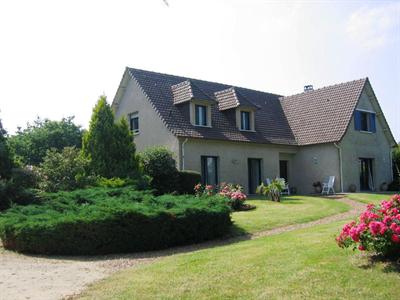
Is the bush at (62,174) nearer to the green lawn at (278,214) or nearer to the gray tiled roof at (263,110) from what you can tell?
the green lawn at (278,214)

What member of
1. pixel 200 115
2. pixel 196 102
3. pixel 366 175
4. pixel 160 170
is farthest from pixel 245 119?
pixel 366 175

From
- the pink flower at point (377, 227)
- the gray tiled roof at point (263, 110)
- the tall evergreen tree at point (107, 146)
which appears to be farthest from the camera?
the gray tiled roof at point (263, 110)

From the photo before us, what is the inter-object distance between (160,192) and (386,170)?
19.1 meters

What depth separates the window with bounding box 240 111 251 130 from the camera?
28869 mm

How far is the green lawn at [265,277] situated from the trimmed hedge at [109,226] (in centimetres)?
216

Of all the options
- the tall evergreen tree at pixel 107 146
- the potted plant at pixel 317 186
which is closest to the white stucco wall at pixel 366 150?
the potted plant at pixel 317 186

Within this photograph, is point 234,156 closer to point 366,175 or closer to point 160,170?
point 160,170

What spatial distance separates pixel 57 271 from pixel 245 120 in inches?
815

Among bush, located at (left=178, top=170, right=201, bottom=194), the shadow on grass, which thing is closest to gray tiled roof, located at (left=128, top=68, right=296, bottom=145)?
bush, located at (left=178, top=170, right=201, bottom=194)

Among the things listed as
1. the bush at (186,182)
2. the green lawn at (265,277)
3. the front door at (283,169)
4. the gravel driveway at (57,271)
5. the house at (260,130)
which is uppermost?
the house at (260,130)

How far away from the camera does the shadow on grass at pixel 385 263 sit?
7.97 m

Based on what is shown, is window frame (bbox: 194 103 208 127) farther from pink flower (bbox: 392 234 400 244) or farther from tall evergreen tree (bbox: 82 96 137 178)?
pink flower (bbox: 392 234 400 244)

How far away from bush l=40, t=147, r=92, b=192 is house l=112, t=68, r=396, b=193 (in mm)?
6934

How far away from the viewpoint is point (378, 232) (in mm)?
8125
